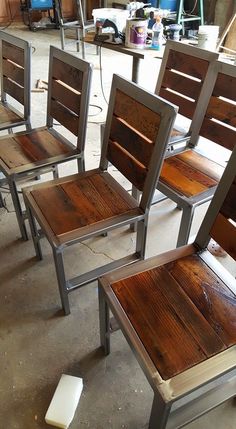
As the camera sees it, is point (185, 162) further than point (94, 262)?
No

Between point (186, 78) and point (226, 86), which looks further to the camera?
point (186, 78)

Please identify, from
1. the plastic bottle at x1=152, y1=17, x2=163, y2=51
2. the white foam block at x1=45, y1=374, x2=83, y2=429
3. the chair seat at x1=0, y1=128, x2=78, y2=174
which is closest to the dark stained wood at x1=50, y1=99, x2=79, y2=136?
the chair seat at x1=0, y1=128, x2=78, y2=174

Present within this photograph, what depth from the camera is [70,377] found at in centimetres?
119

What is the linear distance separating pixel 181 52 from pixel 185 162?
56 cm

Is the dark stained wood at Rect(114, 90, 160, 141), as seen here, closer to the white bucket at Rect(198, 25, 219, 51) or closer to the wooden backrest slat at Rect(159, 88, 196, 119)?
the wooden backrest slat at Rect(159, 88, 196, 119)

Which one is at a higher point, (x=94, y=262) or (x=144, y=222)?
(x=144, y=222)

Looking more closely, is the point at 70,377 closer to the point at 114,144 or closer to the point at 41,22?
the point at 114,144

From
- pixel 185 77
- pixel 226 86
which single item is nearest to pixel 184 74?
pixel 185 77

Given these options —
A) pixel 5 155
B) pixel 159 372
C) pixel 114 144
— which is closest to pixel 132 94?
pixel 114 144

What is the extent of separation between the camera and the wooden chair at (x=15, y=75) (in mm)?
1756

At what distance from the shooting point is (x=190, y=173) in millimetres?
1483

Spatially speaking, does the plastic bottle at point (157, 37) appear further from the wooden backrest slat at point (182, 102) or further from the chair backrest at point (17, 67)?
the chair backrest at point (17, 67)

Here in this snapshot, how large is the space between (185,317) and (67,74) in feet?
3.98

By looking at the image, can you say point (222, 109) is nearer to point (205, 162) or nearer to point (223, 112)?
point (223, 112)
